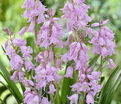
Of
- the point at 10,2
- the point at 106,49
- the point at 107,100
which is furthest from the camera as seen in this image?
the point at 10,2

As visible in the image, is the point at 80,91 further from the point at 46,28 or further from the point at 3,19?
the point at 3,19

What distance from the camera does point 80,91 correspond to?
0.71 m

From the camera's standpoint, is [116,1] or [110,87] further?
[116,1]

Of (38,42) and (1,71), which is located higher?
(38,42)

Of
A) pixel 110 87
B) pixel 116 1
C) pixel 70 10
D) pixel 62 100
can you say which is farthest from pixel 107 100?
pixel 116 1

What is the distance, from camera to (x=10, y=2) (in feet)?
11.8

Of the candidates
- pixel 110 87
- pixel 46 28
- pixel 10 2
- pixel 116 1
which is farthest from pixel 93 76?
pixel 10 2

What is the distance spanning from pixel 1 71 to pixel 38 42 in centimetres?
29

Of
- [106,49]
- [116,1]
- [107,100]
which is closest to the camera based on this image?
[106,49]

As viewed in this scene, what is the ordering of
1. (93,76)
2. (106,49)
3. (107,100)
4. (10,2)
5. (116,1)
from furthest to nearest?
(10,2), (116,1), (107,100), (106,49), (93,76)

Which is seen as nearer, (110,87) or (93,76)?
(93,76)

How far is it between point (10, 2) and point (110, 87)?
303cm

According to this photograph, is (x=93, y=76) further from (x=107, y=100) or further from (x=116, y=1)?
(x=116, y=1)

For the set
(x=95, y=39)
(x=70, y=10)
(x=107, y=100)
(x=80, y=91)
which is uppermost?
(x=70, y=10)
